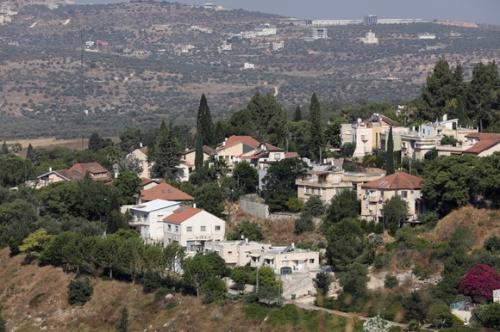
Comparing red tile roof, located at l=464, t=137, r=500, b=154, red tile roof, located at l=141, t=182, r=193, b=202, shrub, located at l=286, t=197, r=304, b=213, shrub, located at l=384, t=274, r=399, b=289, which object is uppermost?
red tile roof, located at l=464, t=137, r=500, b=154

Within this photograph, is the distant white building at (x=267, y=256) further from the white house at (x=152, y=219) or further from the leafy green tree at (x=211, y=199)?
the leafy green tree at (x=211, y=199)

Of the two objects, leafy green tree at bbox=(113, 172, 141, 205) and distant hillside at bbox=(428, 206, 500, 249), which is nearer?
distant hillside at bbox=(428, 206, 500, 249)

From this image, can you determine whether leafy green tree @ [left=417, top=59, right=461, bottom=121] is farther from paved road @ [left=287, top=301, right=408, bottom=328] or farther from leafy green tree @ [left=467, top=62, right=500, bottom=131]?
paved road @ [left=287, top=301, right=408, bottom=328]

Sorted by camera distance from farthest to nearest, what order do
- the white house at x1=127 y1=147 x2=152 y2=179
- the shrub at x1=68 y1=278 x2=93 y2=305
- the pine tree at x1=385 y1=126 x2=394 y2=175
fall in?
1. the white house at x1=127 y1=147 x2=152 y2=179
2. the pine tree at x1=385 y1=126 x2=394 y2=175
3. the shrub at x1=68 y1=278 x2=93 y2=305

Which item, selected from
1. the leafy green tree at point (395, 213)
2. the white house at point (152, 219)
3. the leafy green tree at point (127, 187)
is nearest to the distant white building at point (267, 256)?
the leafy green tree at point (395, 213)

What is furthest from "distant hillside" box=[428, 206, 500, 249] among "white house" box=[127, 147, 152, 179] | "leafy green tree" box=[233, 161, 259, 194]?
"white house" box=[127, 147, 152, 179]

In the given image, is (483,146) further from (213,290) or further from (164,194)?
(164,194)

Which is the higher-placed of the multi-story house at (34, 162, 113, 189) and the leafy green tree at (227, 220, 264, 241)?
the leafy green tree at (227, 220, 264, 241)
